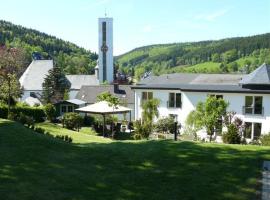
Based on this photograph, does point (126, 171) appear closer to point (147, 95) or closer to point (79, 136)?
point (79, 136)

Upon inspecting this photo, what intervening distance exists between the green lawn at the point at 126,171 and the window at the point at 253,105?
20.4 m

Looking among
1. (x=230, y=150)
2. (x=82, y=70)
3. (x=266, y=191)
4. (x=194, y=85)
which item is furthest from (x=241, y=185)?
(x=82, y=70)

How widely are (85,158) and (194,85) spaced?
25906 millimetres

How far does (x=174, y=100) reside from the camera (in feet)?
116

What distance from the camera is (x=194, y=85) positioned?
34094 millimetres

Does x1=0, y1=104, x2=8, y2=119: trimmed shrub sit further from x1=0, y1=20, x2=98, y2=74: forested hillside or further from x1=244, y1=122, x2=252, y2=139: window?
x1=0, y1=20, x2=98, y2=74: forested hillside

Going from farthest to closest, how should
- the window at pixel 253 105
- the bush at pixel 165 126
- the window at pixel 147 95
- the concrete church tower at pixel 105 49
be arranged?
the concrete church tower at pixel 105 49
the window at pixel 147 95
the bush at pixel 165 126
the window at pixel 253 105

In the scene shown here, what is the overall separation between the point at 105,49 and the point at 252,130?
70258 mm

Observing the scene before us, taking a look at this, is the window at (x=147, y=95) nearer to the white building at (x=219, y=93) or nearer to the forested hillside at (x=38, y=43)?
the white building at (x=219, y=93)

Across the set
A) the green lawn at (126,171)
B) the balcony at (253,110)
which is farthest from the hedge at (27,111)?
the green lawn at (126,171)

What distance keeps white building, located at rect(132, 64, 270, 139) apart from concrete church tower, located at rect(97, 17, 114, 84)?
56241 mm

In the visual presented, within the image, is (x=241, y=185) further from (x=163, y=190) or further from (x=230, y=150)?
(x=230, y=150)

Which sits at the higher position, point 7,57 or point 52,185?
point 7,57

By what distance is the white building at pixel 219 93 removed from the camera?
30031mm
